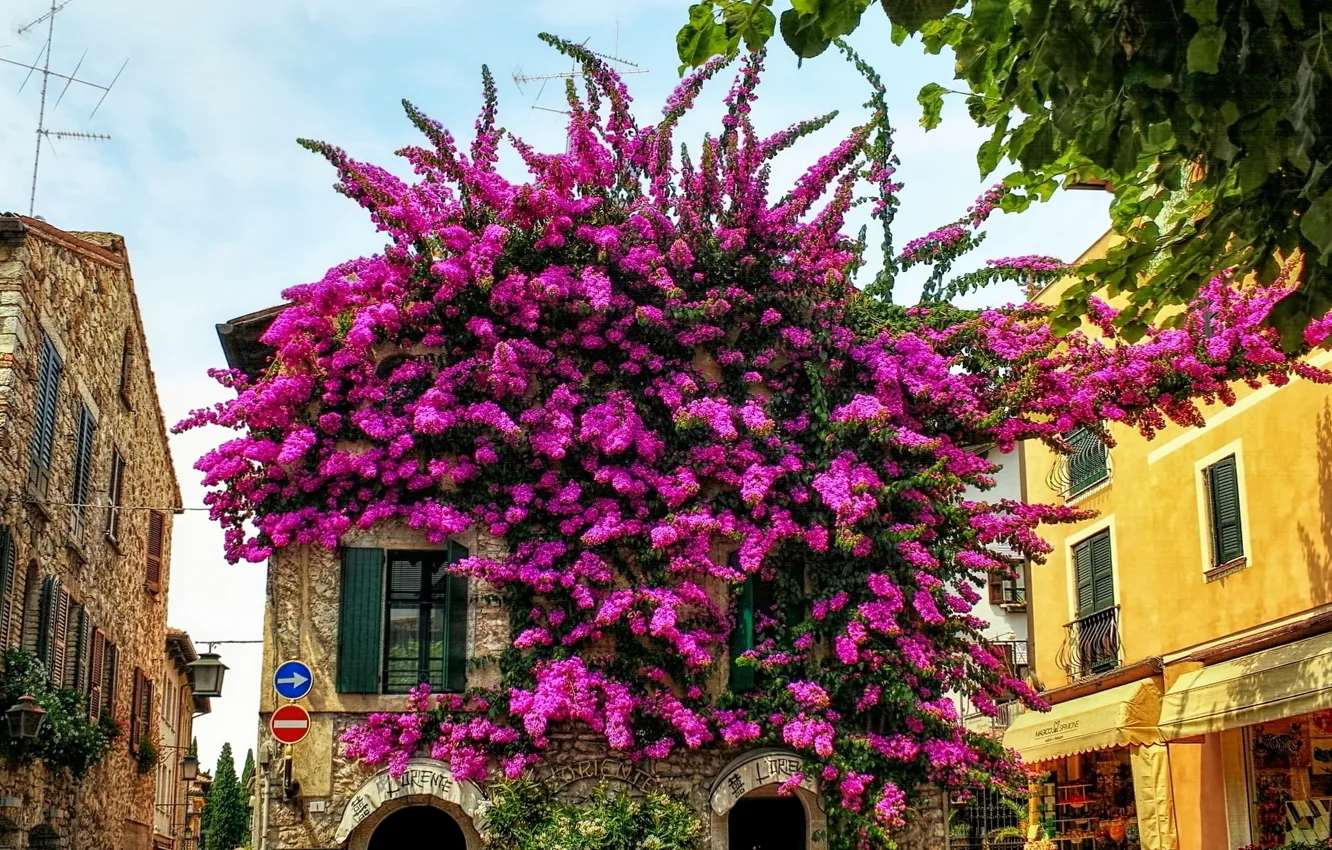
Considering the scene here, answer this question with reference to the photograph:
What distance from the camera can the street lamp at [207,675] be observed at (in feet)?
63.6

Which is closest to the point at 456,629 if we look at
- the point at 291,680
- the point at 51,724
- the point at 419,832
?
the point at 291,680

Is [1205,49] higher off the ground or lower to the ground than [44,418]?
lower

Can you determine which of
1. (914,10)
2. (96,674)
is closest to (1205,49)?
(914,10)

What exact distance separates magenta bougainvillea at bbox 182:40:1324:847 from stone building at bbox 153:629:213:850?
18.9 m

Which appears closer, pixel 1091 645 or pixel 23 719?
pixel 23 719

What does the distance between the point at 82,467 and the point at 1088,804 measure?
586 inches

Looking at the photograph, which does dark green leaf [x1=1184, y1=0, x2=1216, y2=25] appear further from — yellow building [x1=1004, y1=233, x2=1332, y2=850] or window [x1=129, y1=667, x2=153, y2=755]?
window [x1=129, y1=667, x2=153, y2=755]

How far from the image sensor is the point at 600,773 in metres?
15.4

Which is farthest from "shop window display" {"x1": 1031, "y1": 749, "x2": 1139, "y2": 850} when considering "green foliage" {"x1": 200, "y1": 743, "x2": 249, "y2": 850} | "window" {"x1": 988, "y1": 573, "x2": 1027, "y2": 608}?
"green foliage" {"x1": 200, "y1": 743, "x2": 249, "y2": 850}

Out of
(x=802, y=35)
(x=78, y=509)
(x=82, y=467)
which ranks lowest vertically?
(x=802, y=35)

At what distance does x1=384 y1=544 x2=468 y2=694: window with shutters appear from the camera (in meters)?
15.6

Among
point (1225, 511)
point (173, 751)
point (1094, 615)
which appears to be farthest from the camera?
point (173, 751)

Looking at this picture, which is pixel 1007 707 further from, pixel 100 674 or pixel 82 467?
pixel 82 467

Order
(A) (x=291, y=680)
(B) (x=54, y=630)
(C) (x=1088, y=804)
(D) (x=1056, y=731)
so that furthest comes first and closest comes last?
1. (C) (x=1088, y=804)
2. (D) (x=1056, y=731)
3. (B) (x=54, y=630)
4. (A) (x=291, y=680)
